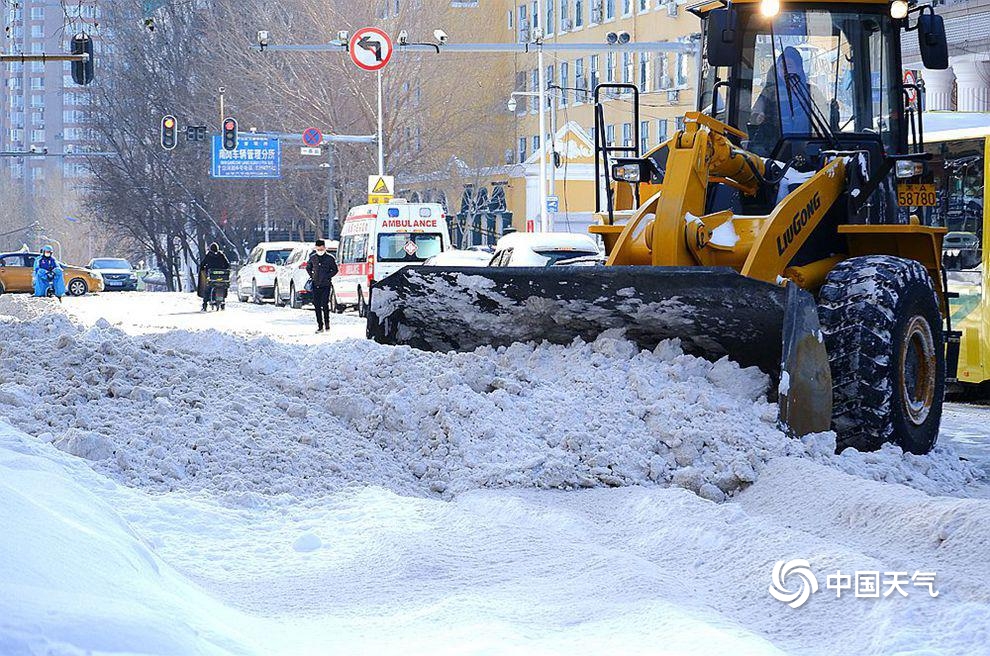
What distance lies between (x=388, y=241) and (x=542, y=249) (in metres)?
10.0

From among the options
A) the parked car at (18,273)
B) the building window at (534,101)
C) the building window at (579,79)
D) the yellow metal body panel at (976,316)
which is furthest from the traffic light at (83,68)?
the building window at (579,79)

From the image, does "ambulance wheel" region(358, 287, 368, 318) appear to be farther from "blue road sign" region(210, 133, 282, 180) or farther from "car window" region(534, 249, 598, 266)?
"blue road sign" region(210, 133, 282, 180)

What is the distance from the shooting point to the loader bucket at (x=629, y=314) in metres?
8.90

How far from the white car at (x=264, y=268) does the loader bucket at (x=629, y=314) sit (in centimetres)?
2954

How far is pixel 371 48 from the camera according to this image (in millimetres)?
27750

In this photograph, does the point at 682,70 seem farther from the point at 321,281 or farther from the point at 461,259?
the point at 321,281

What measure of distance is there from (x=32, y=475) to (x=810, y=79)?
21.3 feet

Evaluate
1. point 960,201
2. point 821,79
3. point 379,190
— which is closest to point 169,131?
point 379,190

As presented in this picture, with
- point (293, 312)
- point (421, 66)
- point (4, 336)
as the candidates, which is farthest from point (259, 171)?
point (4, 336)

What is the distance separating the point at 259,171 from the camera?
5303cm

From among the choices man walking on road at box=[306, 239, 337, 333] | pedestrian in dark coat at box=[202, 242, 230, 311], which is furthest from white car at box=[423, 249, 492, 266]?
pedestrian in dark coat at box=[202, 242, 230, 311]

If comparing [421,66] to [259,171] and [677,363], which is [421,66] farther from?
[677,363]

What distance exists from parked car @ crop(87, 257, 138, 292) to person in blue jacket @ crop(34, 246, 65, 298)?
25.8 meters

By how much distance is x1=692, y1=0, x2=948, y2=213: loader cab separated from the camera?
418 inches
